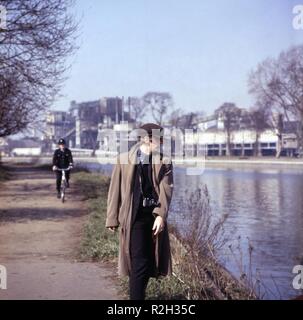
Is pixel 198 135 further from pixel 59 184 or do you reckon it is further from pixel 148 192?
pixel 148 192

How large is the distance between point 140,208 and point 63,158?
36.1ft

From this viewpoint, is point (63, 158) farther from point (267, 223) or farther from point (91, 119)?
point (267, 223)

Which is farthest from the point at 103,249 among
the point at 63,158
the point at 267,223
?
the point at 63,158

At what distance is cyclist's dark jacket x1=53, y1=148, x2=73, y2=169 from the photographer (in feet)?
50.6

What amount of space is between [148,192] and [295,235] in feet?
26.9

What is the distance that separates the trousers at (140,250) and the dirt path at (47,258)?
116cm

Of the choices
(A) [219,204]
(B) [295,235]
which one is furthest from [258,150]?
(B) [295,235]

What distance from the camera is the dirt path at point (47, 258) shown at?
20.4 feet

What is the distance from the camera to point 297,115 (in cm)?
2419

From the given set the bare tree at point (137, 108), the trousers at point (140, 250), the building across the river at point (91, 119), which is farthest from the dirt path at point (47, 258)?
the bare tree at point (137, 108)

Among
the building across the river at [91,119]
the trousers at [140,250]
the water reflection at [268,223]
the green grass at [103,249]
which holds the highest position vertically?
the building across the river at [91,119]

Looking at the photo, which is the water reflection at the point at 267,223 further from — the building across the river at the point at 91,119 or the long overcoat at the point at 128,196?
the long overcoat at the point at 128,196

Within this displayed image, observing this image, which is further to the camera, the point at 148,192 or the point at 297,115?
the point at 297,115

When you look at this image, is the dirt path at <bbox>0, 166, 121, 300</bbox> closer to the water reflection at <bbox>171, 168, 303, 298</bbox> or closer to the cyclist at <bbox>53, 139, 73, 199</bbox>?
the cyclist at <bbox>53, 139, 73, 199</bbox>
